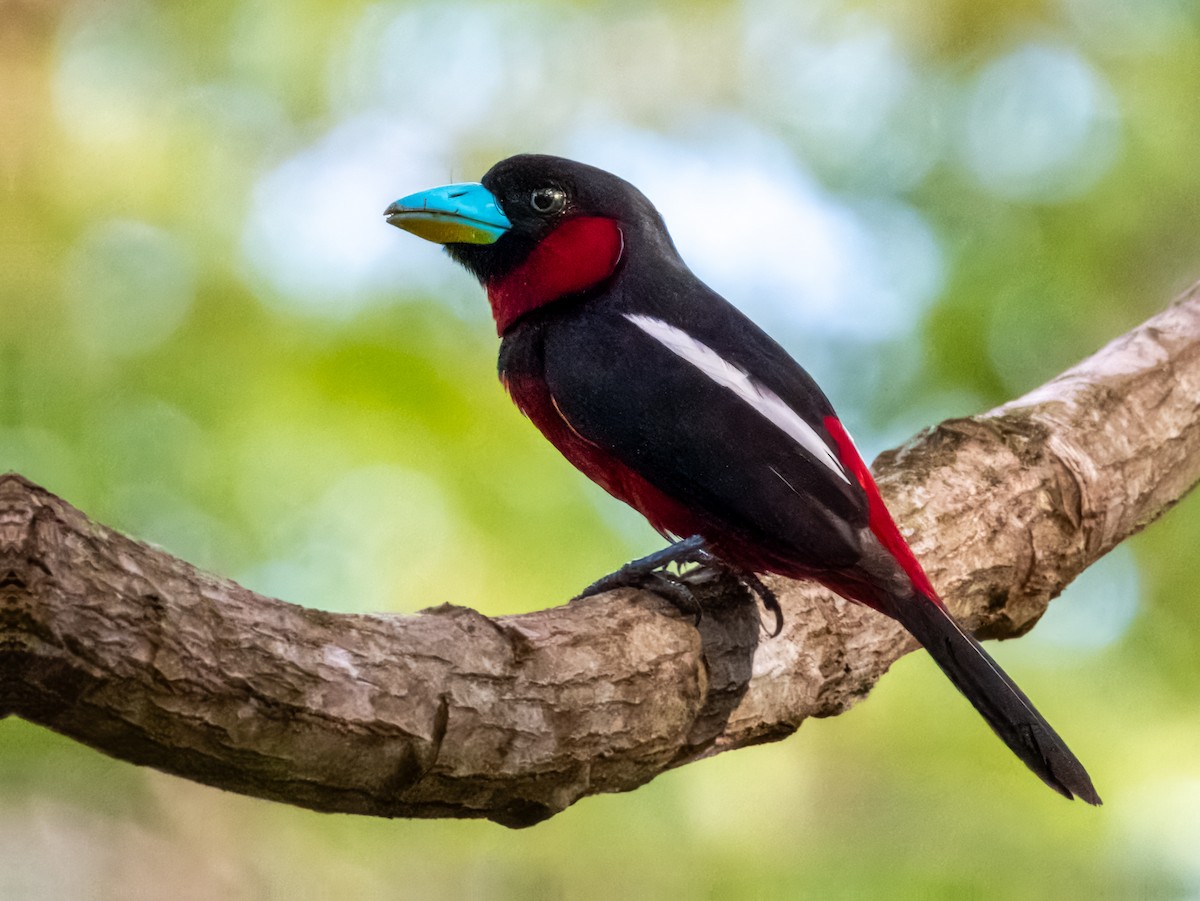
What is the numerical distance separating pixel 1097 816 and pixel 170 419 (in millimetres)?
3923

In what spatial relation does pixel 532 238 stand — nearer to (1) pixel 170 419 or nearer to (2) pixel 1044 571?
(2) pixel 1044 571

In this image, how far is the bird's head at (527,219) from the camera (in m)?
3.53

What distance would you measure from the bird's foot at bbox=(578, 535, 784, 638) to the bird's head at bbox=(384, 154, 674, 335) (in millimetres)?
867

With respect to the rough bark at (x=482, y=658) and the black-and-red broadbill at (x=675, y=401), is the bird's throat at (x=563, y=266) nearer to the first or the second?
the black-and-red broadbill at (x=675, y=401)

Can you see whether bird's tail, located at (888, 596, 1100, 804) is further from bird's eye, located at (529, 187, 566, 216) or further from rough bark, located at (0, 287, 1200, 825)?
bird's eye, located at (529, 187, 566, 216)

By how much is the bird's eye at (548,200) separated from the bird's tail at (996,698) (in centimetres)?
148

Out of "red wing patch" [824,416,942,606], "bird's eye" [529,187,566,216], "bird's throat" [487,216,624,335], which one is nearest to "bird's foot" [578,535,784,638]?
"red wing patch" [824,416,942,606]

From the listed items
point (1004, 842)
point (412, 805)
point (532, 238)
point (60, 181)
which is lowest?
point (412, 805)

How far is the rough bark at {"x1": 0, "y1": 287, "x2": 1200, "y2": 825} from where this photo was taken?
6.11 feet

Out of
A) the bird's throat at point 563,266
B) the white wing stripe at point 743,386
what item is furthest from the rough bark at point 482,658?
the bird's throat at point 563,266

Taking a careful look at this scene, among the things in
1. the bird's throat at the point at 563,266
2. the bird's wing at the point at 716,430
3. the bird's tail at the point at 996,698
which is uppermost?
the bird's throat at the point at 563,266

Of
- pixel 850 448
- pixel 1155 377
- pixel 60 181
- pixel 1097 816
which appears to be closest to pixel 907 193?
pixel 1155 377

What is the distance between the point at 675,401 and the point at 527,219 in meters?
0.84

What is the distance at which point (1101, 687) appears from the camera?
17.6 feet
